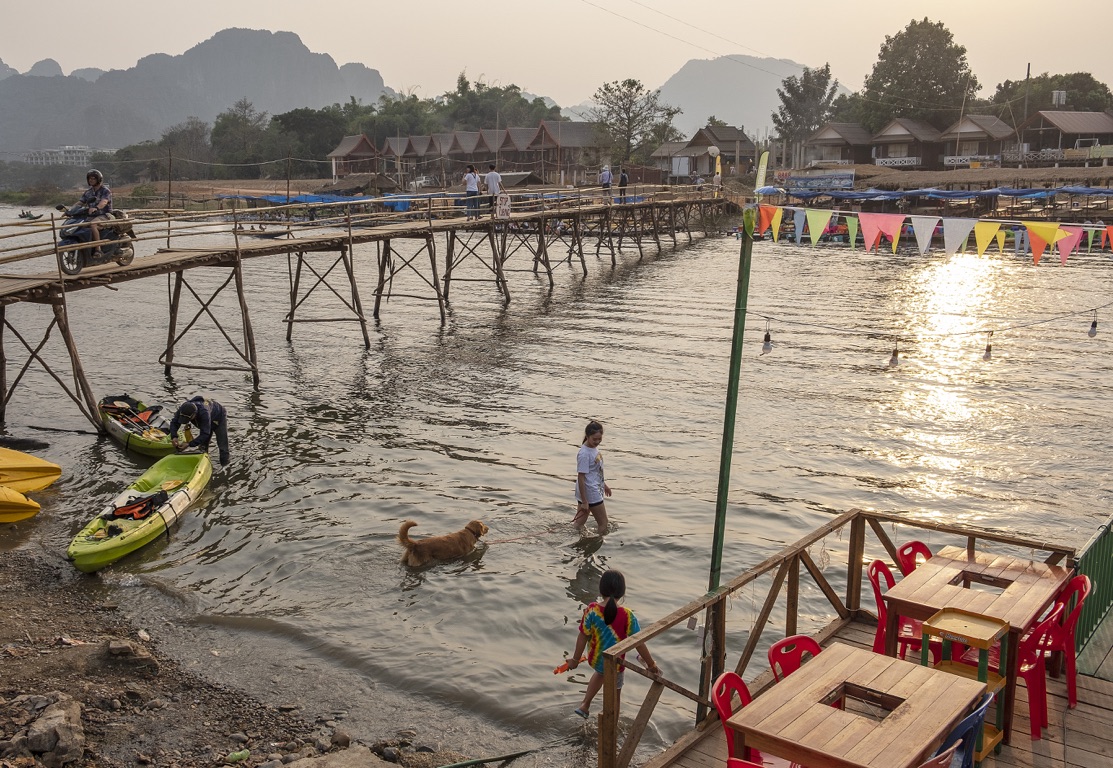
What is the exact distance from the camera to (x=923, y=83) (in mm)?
73562

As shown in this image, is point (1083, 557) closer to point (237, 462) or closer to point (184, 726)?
point (184, 726)

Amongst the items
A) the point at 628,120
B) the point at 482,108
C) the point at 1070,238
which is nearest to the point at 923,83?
the point at 628,120

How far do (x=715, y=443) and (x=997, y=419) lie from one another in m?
5.79

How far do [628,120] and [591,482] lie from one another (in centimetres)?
7412

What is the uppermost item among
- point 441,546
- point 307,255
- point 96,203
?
point 96,203

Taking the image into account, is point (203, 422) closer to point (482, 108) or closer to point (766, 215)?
point (766, 215)

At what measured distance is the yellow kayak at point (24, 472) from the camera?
42.2ft

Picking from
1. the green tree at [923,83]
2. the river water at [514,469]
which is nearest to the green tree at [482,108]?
the green tree at [923,83]

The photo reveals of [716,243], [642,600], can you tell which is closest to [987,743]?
[642,600]

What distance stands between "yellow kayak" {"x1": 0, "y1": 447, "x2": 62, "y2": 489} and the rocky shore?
395cm

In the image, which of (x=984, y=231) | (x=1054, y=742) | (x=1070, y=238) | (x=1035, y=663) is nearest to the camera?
(x=1054, y=742)

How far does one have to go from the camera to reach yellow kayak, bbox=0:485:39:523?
474 inches

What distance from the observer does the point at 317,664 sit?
9.02m

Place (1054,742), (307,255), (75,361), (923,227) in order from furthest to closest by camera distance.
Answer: (307,255), (75,361), (923,227), (1054,742)
